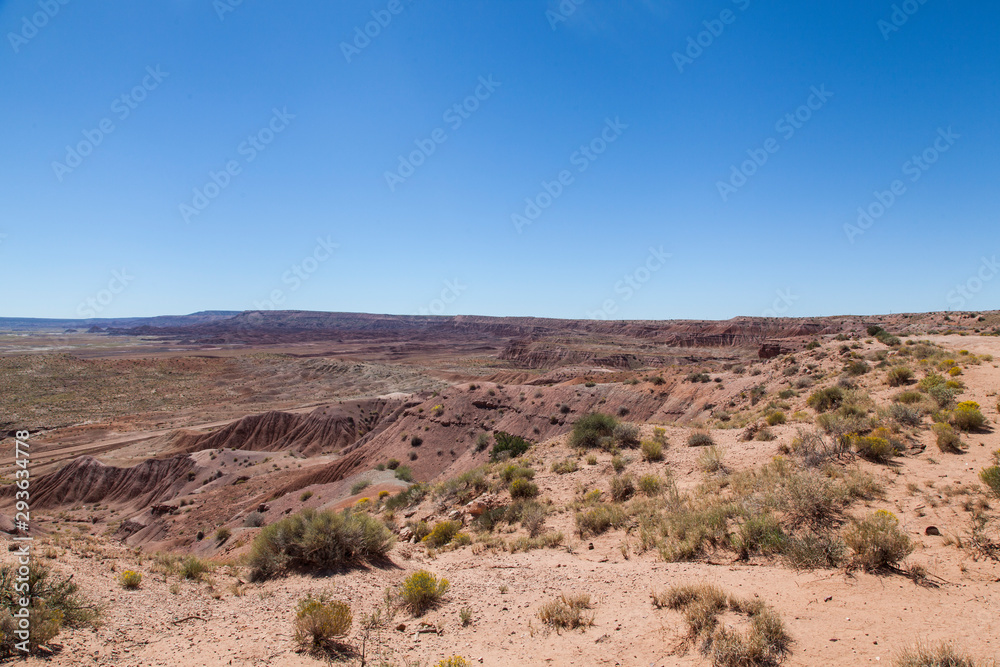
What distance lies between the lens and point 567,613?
6.48m

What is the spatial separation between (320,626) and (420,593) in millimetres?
1629

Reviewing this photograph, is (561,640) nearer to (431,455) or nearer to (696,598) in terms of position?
(696,598)

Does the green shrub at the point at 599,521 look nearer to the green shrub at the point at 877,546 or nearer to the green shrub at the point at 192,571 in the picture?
the green shrub at the point at 877,546

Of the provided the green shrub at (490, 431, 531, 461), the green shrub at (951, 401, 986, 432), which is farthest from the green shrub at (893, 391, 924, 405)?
the green shrub at (490, 431, 531, 461)

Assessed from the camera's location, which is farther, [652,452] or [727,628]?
[652,452]

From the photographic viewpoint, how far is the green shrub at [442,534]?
11.6m

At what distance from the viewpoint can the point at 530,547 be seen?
32.8 ft

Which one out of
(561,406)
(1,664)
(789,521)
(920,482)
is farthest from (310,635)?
(561,406)

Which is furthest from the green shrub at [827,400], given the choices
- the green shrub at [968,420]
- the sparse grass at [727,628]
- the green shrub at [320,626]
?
the green shrub at [320,626]

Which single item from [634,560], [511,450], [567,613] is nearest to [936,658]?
[567,613]

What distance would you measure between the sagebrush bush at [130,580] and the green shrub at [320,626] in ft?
13.2

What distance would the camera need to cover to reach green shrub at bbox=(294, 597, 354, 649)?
6.22 metres

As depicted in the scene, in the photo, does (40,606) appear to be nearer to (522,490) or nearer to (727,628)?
(727,628)

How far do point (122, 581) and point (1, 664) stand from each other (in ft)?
10.8
